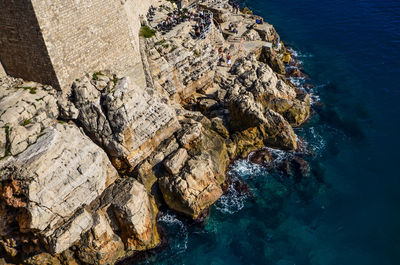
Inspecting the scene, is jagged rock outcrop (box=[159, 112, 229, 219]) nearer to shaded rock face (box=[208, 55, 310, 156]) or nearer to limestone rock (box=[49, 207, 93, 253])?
shaded rock face (box=[208, 55, 310, 156])

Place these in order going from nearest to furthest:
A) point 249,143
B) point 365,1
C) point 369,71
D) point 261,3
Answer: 1. point 249,143
2. point 369,71
3. point 365,1
4. point 261,3

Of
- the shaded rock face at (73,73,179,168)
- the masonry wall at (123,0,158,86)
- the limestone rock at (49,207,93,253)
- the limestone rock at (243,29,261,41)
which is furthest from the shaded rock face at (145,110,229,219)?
the limestone rock at (243,29,261,41)

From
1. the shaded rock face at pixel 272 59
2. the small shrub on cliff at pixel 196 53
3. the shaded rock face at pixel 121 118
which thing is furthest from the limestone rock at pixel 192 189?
the shaded rock face at pixel 272 59

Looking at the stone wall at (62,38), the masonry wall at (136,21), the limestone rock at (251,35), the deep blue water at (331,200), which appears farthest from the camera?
the limestone rock at (251,35)

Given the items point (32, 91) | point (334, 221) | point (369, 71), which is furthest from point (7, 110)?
point (369, 71)

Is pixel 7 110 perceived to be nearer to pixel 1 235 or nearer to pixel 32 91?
pixel 32 91

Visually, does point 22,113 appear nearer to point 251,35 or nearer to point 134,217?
point 134,217

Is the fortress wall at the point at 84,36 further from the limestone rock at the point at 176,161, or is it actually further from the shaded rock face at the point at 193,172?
the limestone rock at the point at 176,161
